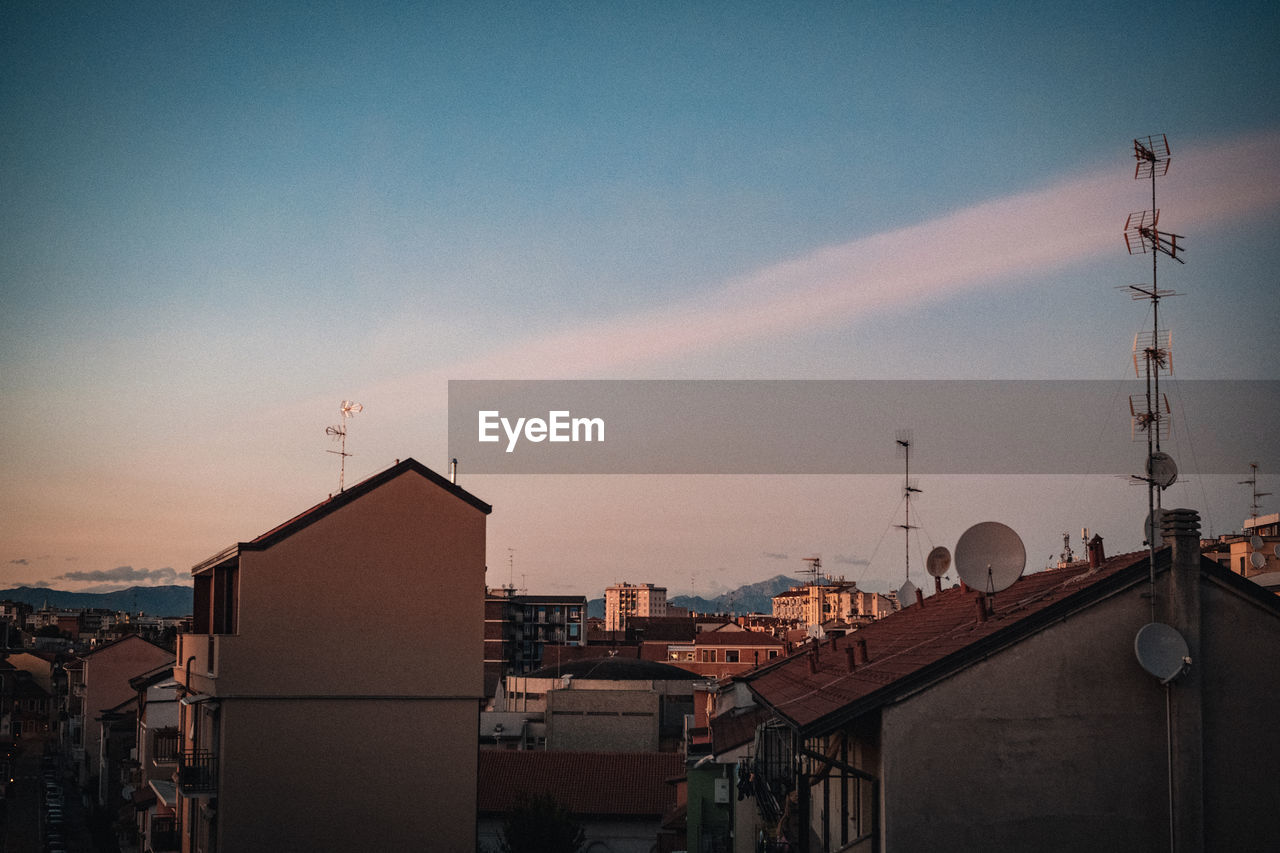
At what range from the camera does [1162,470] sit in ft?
51.8

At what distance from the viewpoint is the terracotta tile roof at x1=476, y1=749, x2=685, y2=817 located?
47281 mm

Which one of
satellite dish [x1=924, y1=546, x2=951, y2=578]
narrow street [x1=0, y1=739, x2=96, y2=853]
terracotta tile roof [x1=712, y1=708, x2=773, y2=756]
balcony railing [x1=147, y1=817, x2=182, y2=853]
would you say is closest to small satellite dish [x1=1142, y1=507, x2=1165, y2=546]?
satellite dish [x1=924, y1=546, x2=951, y2=578]

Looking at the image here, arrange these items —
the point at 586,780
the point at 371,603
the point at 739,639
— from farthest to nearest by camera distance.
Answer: the point at 739,639 → the point at 586,780 → the point at 371,603

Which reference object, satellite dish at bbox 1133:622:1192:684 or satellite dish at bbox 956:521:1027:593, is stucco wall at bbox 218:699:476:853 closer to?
satellite dish at bbox 956:521:1027:593

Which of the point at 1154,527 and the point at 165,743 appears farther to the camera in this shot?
the point at 165,743

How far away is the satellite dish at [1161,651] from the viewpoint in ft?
47.4

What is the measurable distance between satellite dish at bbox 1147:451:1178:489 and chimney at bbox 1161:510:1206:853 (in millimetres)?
933

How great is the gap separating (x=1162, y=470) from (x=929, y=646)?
389 cm

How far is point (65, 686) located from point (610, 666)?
60341 mm

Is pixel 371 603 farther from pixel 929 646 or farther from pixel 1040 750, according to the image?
pixel 1040 750


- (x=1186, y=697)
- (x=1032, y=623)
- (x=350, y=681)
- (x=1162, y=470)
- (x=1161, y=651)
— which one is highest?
(x=1162, y=470)

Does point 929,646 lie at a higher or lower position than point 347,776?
higher

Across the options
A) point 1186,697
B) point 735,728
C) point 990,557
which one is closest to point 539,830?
point 735,728

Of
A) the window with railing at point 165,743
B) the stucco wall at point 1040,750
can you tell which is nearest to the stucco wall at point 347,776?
the window with railing at point 165,743
